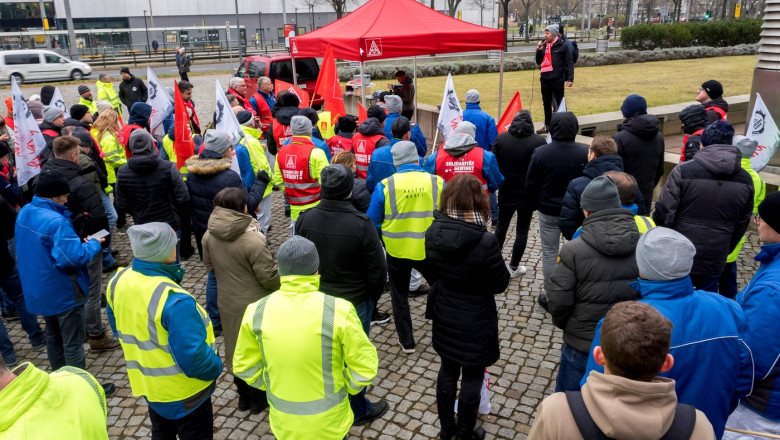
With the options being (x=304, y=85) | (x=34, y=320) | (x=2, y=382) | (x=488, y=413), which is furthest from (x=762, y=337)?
(x=304, y=85)

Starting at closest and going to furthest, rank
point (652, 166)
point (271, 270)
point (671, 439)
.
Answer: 1. point (671, 439)
2. point (271, 270)
3. point (652, 166)

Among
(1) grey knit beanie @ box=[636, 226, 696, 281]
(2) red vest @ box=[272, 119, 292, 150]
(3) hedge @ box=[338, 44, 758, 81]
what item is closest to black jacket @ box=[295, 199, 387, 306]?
(1) grey knit beanie @ box=[636, 226, 696, 281]

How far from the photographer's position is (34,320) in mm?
5367

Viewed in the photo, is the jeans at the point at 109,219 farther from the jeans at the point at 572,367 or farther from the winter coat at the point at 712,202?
the winter coat at the point at 712,202

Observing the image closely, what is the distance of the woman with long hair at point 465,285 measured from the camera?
135 inches

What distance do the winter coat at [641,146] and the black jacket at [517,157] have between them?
0.84 meters

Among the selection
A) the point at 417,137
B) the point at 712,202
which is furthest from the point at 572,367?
the point at 417,137

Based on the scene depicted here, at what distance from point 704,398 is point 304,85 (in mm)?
15301

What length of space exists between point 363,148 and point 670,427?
5346mm

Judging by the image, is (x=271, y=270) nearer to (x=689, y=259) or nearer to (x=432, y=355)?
(x=432, y=355)

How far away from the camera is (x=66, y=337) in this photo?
457 cm

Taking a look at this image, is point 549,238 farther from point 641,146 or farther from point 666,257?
point 666,257

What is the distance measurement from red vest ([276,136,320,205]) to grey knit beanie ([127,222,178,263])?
2.89 metres

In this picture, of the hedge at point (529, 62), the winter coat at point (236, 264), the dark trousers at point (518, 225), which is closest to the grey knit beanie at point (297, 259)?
the winter coat at point (236, 264)
